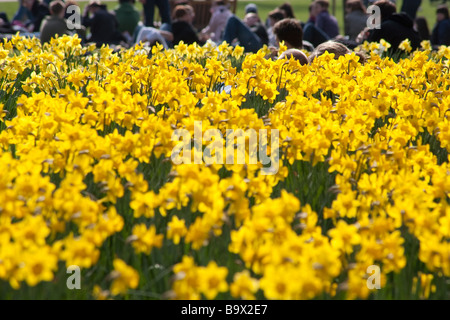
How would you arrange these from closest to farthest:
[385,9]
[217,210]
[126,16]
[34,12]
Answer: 1. [217,210]
2. [385,9]
3. [126,16]
4. [34,12]

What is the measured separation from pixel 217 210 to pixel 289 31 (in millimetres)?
5393

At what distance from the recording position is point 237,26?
980cm

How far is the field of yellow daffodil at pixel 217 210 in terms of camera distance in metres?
1.91

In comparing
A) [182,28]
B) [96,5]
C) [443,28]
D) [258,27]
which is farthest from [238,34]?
[443,28]

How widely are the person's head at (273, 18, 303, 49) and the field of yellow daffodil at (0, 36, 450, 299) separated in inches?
128

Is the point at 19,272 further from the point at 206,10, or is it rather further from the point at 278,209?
the point at 206,10

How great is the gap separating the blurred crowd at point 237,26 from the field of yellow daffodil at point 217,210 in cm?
408

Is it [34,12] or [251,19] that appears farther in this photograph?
[34,12]

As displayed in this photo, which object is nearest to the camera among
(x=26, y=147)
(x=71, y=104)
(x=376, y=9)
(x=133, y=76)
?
(x=26, y=147)

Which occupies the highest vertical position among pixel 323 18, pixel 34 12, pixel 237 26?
pixel 34 12

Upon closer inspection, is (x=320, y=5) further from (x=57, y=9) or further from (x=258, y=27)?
(x=57, y=9)
